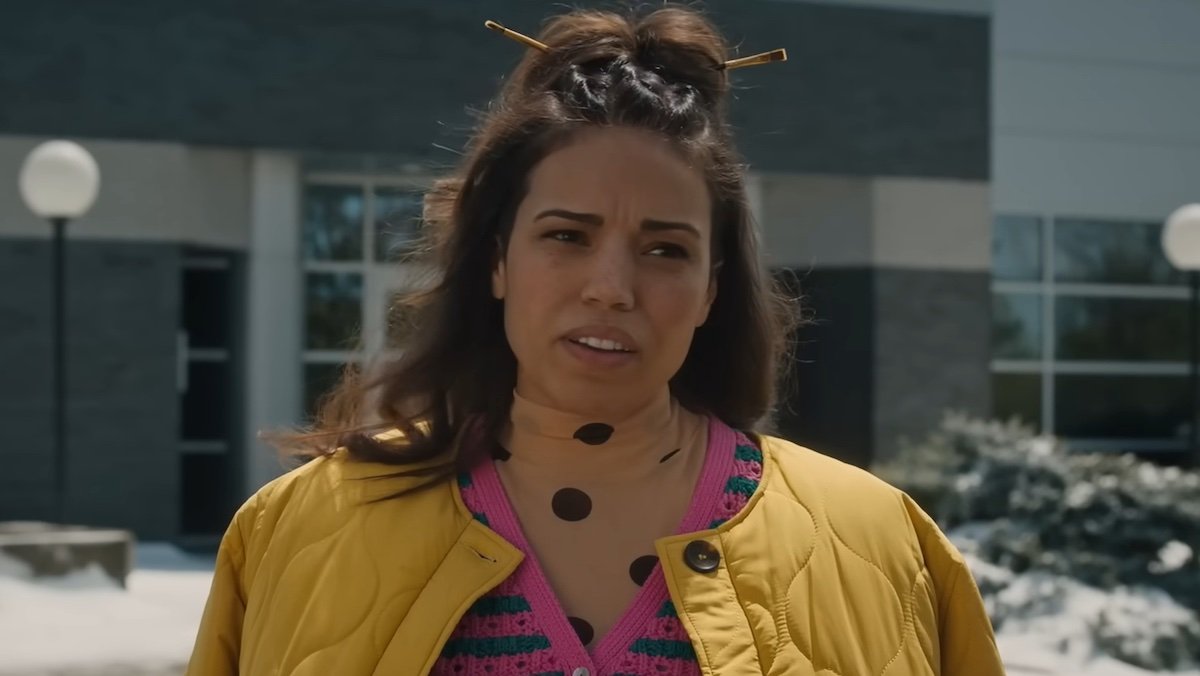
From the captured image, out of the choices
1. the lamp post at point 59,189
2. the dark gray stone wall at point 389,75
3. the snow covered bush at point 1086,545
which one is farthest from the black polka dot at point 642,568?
the dark gray stone wall at point 389,75

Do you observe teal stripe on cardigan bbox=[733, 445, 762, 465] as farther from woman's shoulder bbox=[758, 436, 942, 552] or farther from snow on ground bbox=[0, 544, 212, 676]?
snow on ground bbox=[0, 544, 212, 676]

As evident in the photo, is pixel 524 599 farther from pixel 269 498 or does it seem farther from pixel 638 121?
pixel 638 121

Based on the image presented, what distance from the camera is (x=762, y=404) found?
2254 millimetres

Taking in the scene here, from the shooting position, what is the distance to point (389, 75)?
1297cm

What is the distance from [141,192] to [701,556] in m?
11.1

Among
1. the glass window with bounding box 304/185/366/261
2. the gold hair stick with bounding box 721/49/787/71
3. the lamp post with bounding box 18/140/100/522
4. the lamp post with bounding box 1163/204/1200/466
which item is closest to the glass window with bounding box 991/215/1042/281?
the lamp post with bounding box 1163/204/1200/466

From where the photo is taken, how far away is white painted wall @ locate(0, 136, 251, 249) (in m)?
12.1

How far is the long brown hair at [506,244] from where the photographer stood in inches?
79.9

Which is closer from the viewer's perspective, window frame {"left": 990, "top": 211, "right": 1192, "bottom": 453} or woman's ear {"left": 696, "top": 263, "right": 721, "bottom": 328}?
woman's ear {"left": 696, "top": 263, "right": 721, "bottom": 328}

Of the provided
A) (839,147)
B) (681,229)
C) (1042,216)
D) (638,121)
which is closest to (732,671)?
(681,229)

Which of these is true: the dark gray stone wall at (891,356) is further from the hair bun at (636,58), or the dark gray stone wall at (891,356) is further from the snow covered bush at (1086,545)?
the hair bun at (636,58)

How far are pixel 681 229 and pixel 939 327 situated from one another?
521 inches

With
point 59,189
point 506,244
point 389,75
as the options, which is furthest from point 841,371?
point 506,244

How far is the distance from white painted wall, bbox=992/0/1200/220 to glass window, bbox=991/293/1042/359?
0.85m
